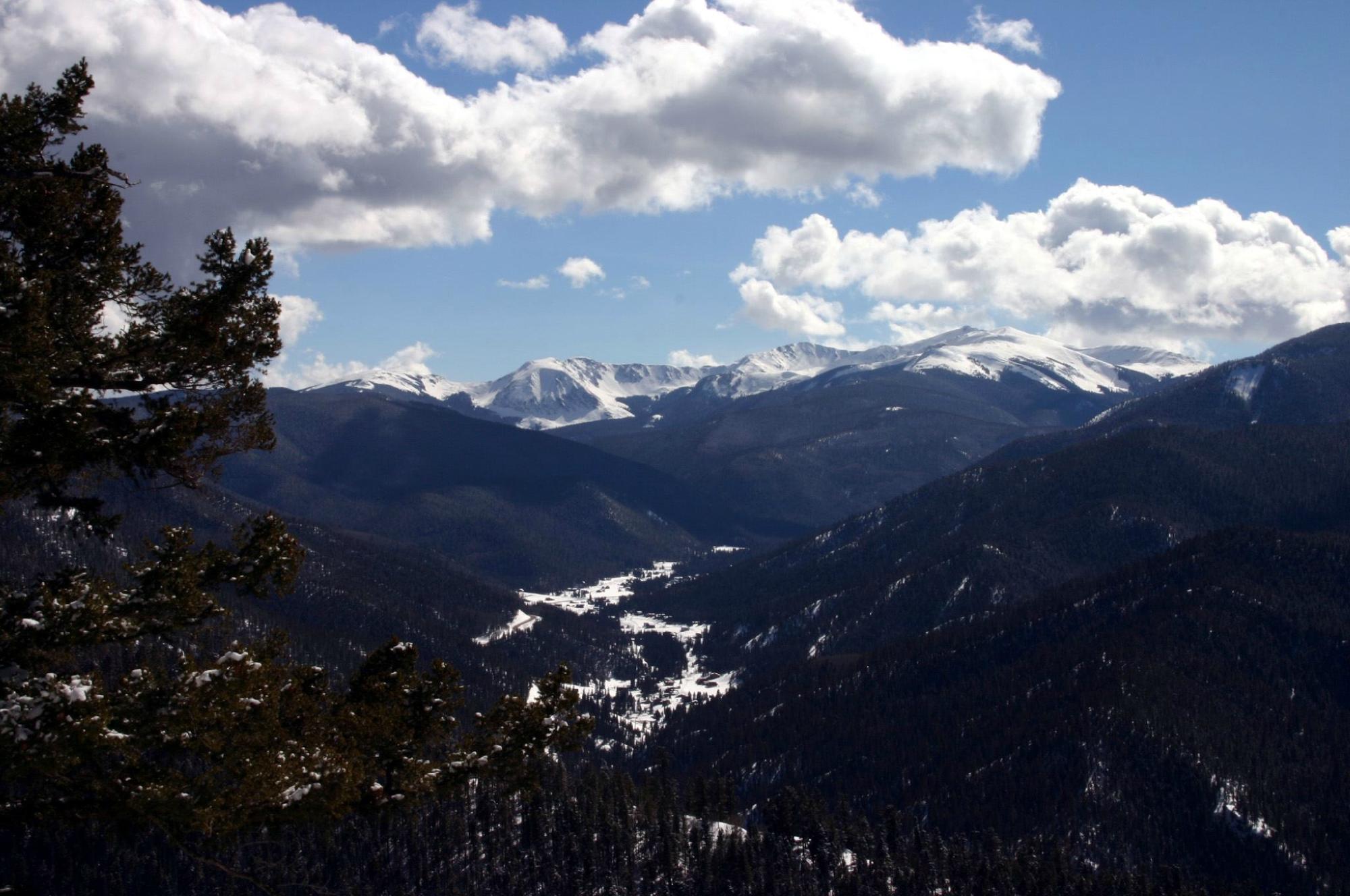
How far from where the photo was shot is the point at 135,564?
20.7 meters

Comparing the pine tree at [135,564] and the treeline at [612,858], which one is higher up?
the pine tree at [135,564]

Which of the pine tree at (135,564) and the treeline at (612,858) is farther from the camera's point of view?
the treeline at (612,858)

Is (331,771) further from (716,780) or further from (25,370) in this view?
(716,780)

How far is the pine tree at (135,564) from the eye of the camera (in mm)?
18094

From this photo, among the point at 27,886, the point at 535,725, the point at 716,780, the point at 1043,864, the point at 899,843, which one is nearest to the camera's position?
the point at 27,886

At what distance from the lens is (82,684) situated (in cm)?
1814

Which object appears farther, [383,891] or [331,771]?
[383,891]

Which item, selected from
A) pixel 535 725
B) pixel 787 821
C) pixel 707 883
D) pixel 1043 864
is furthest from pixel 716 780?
pixel 535 725

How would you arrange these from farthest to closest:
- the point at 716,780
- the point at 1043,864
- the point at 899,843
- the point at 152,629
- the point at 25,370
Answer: the point at 716,780, the point at 899,843, the point at 1043,864, the point at 152,629, the point at 25,370

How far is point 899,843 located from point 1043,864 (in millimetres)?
25483

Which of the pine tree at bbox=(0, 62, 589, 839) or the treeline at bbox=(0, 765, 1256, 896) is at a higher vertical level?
the pine tree at bbox=(0, 62, 589, 839)

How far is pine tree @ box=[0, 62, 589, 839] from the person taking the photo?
18094 mm

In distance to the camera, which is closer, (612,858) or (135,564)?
(135,564)

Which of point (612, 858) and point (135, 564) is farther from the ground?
point (135, 564)
